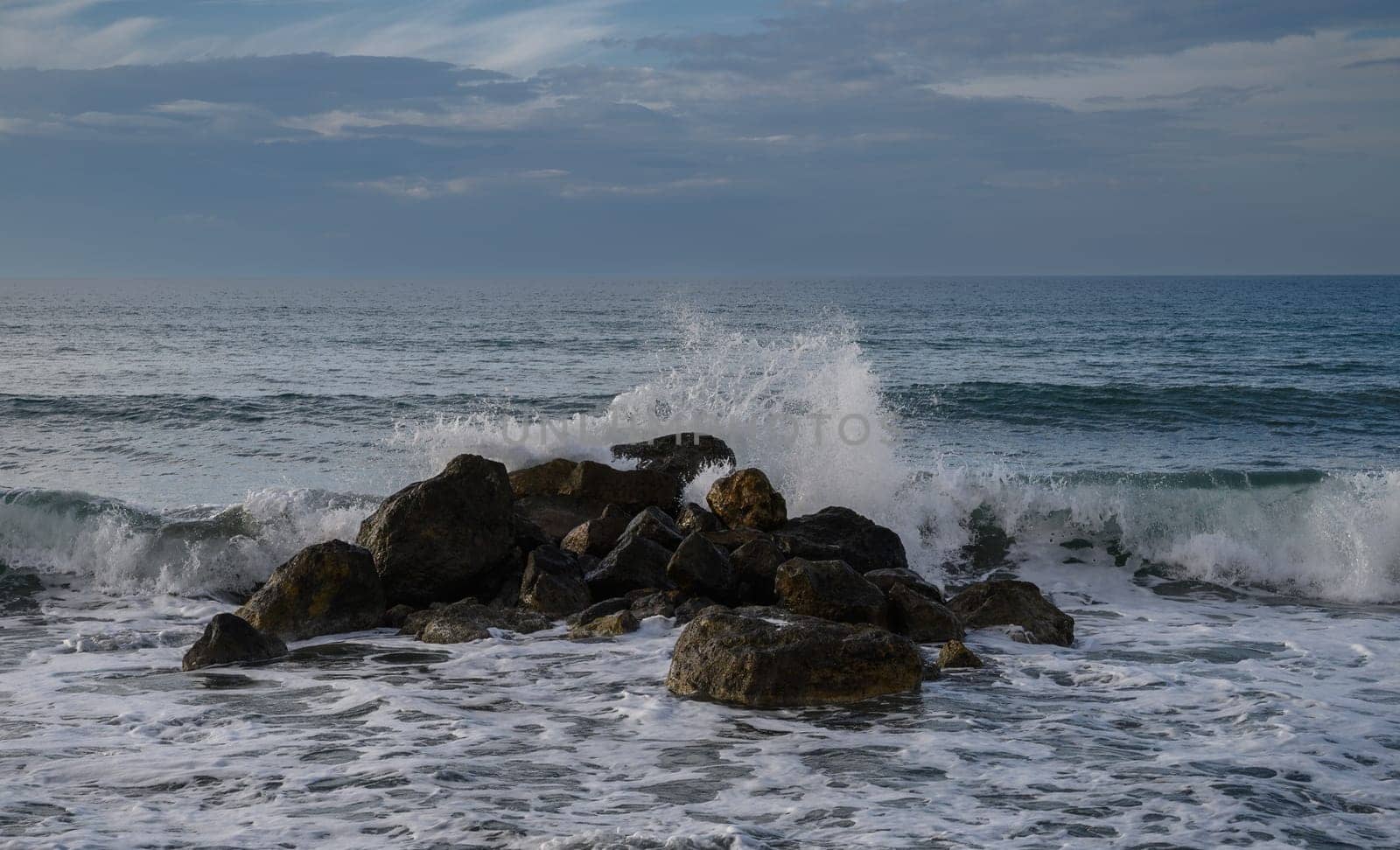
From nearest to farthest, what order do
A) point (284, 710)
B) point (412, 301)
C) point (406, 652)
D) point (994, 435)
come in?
point (284, 710) < point (406, 652) < point (994, 435) < point (412, 301)

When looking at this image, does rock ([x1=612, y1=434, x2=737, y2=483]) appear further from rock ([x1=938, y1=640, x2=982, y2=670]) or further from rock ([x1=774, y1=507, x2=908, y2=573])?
rock ([x1=938, y1=640, x2=982, y2=670])

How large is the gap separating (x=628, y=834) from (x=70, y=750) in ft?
10.6

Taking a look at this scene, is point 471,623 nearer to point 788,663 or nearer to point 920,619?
point 788,663

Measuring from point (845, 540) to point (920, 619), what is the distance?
229 cm

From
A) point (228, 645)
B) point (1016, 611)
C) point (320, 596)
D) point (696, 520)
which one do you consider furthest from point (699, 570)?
point (228, 645)

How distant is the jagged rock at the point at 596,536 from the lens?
34.1 ft

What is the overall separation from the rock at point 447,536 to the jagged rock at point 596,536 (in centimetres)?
64

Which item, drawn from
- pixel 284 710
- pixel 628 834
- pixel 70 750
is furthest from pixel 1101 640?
pixel 70 750

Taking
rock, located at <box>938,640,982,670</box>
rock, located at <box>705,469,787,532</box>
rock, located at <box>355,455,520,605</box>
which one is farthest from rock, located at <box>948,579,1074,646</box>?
rock, located at <box>355,455,520,605</box>

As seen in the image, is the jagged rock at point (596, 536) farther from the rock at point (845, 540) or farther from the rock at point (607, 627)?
the rock at point (607, 627)

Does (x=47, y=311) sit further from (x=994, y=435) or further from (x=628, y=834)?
(x=628, y=834)

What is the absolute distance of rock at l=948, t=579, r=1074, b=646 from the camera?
28.4 feet

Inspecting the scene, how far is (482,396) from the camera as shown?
25438mm

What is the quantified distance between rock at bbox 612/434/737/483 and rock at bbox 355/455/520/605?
9.53 ft
